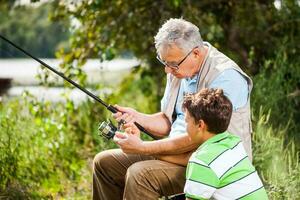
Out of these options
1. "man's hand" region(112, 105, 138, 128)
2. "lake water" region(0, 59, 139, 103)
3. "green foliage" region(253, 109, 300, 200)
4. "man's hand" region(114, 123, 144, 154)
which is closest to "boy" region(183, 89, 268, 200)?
"man's hand" region(114, 123, 144, 154)

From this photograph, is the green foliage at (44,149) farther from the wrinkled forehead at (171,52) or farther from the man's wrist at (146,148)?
the wrinkled forehead at (171,52)

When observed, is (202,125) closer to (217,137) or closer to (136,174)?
(217,137)

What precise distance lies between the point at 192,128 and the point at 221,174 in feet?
0.96

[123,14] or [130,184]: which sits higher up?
[123,14]

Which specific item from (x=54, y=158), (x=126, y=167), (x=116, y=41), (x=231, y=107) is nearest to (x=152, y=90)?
(x=116, y=41)

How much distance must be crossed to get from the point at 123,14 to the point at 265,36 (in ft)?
4.58

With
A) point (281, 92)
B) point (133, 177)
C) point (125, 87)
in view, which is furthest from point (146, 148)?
point (125, 87)

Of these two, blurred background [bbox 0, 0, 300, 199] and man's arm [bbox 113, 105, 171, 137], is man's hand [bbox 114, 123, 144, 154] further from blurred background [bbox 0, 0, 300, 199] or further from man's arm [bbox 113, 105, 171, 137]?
blurred background [bbox 0, 0, 300, 199]

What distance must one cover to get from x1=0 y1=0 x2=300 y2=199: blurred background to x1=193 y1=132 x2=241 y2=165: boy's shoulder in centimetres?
115

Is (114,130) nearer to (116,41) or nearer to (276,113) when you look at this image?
(276,113)

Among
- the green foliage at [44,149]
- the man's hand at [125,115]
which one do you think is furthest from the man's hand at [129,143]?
the green foliage at [44,149]

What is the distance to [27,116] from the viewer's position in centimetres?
684

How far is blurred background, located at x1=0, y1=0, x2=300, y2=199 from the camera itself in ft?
18.6

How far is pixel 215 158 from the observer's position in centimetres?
367
